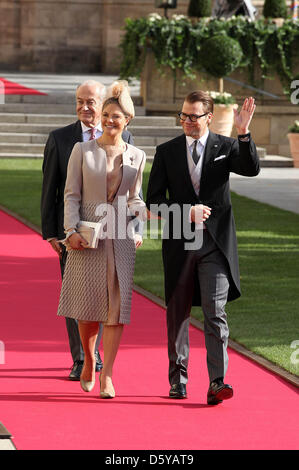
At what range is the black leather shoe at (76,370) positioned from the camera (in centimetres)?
806

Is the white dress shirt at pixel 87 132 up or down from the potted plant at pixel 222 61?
down

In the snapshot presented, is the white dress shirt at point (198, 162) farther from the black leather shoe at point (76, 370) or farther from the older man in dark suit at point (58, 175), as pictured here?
the black leather shoe at point (76, 370)

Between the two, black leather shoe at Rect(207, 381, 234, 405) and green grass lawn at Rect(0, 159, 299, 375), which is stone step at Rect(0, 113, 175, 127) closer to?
green grass lawn at Rect(0, 159, 299, 375)

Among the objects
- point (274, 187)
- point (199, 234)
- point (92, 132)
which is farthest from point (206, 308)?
point (274, 187)

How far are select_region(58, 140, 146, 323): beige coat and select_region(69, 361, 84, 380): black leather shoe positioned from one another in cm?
72

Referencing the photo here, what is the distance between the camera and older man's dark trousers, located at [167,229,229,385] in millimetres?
7371

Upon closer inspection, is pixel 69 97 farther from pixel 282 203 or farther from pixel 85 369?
pixel 85 369

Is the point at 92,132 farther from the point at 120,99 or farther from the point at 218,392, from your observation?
the point at 218,392

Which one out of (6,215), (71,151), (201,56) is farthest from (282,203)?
(71,151)

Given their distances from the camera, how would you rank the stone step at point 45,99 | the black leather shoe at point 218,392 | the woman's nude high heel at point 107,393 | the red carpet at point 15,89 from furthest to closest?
the red carpet at point 15,89, the stone step at point 45,99, the woman's nude high heel at point 107,393, the black leather shoe at point 218,392

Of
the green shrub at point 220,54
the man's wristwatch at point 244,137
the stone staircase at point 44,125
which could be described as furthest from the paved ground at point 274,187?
the man's wristwatch at point 244,137

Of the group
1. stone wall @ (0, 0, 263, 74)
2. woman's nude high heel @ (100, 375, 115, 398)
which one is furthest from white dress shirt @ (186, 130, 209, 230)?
stone wall @ (0, 0, 263, 74)

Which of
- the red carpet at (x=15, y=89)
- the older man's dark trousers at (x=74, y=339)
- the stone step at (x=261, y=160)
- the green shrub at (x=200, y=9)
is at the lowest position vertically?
the older man's dark trousers at (x=74, y=339)

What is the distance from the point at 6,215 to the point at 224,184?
394 inches
